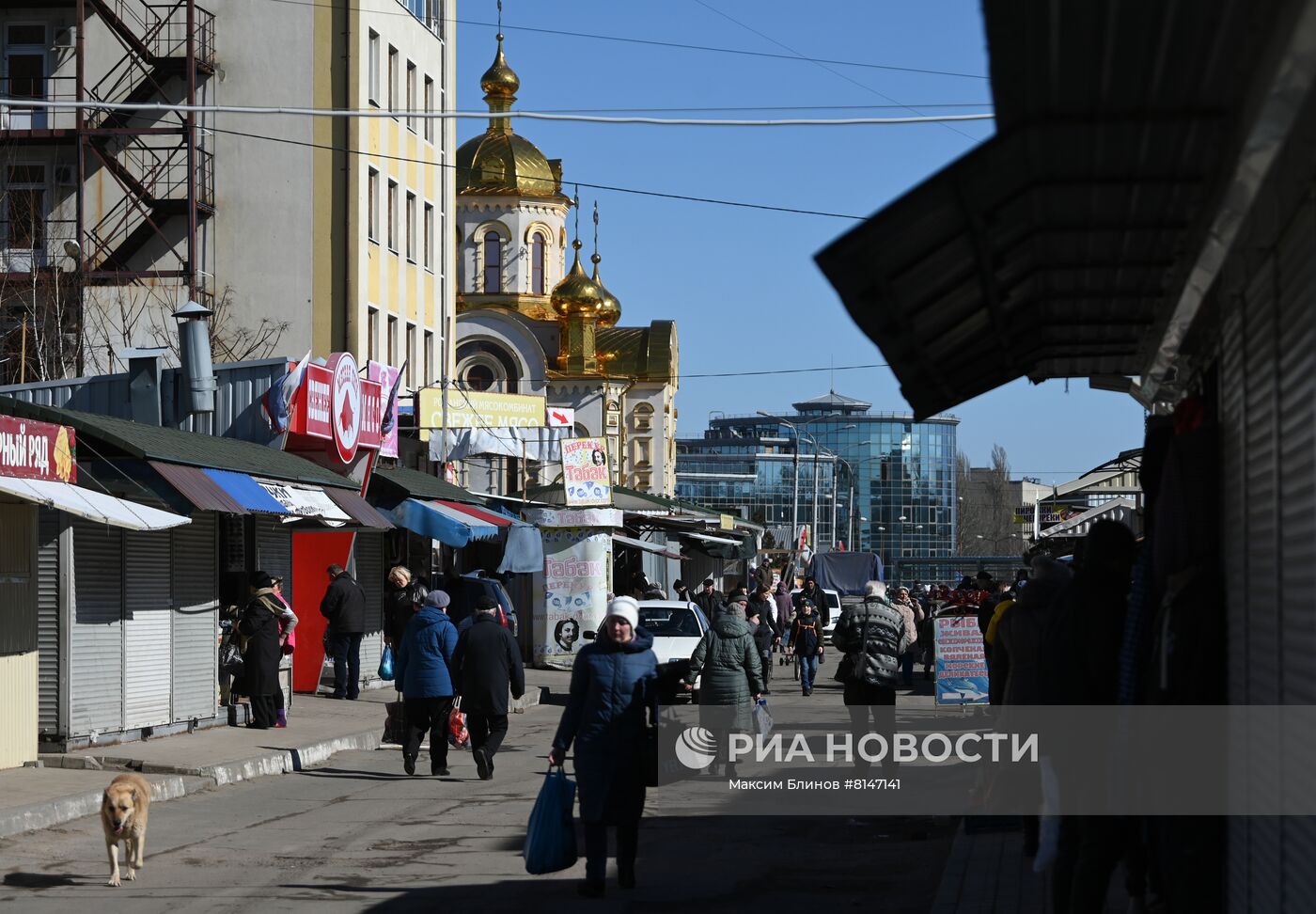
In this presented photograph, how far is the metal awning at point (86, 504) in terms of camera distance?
1426 cm

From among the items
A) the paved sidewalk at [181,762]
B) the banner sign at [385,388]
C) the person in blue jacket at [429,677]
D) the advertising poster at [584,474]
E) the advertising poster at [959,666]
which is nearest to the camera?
the paved sidewalk at [181,762]

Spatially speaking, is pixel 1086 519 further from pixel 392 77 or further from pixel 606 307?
pixel 606 307

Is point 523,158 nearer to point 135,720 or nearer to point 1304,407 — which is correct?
point 135,720

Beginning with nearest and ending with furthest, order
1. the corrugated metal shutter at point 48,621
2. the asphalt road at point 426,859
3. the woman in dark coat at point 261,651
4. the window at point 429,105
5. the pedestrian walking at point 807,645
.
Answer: the asphalt road at point 426,859 → the corrugated metal shutter at point 48,621 → the woman in dark coat at point 261,651 → the pedestrian walking at point 807,645 → the window at point 429,105

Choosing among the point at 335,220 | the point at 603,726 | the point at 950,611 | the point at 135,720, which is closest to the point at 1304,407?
the point at 603,726

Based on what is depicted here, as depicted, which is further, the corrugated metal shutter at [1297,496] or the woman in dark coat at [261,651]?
the woman in dark coat at [261,651]

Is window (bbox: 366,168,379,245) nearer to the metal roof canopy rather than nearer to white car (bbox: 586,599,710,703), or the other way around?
white car (bbox: 586,599,710,703)

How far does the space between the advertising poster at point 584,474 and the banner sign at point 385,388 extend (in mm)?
4492

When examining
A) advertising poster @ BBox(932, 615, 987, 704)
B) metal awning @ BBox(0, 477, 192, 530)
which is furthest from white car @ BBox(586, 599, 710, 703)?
metal awning @ BBox(0, 477, 192, 530)

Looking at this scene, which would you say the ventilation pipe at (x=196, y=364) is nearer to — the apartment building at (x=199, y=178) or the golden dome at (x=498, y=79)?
the apartment building at (x=199, y=178)

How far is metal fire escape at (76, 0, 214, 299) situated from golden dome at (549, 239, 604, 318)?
36.2 m

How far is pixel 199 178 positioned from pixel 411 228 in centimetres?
564

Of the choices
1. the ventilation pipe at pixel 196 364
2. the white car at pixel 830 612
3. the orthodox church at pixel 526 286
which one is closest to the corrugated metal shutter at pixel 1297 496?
the ventilation pipe at pixel 196 364

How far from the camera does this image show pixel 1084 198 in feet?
20.0
